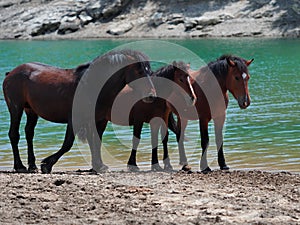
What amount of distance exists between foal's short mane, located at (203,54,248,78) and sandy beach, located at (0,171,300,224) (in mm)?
1540

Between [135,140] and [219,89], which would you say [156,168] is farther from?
[219,89]

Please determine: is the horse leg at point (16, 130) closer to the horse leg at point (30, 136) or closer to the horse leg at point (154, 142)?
the horse leg at point (30, 136)

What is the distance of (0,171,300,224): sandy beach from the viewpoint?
702 cm

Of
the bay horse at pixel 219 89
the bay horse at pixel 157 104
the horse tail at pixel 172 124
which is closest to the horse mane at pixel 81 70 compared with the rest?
the bay horse at pixel 157 104

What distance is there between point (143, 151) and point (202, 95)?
2.78m

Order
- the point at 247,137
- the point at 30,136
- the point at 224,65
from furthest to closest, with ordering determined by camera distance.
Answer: the point at 247,137
the point at 30,136
the point at 224,65

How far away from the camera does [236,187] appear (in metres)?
8.59

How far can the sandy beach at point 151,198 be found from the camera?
7.02 meters

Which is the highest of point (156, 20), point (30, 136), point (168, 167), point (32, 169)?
point (30, 136)

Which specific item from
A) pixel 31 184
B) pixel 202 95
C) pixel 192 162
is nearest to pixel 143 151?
pixel 192 162

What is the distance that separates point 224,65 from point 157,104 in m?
1.14

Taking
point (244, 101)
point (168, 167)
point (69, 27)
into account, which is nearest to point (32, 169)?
point (168, 167)

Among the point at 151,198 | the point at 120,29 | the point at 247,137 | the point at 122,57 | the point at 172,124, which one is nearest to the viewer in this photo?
the point at 151,198

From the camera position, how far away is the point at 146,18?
51812mm
